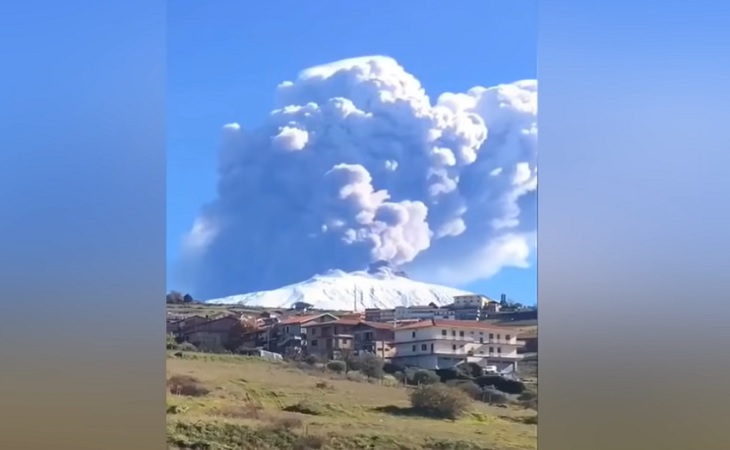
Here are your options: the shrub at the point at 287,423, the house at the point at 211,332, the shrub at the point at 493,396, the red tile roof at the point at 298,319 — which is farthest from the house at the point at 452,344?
the house at the point at 211,332

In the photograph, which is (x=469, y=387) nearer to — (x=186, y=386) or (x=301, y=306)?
(x=301, y=306)

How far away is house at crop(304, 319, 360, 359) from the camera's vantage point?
321 centimetres

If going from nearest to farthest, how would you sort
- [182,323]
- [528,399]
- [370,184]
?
[528,399] < [370,184] < [182,323]

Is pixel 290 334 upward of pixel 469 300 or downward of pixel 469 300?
downward

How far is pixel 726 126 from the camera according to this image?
280 centimetres

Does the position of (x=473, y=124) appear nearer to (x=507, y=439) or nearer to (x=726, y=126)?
(x=726, y=126)

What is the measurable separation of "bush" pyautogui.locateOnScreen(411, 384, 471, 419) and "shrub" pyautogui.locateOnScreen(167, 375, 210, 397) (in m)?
0.94

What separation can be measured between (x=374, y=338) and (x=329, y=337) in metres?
0.19

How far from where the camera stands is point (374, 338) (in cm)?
321

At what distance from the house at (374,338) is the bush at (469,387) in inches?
11.1

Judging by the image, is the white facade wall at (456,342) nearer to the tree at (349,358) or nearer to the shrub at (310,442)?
the tree at (349,358)

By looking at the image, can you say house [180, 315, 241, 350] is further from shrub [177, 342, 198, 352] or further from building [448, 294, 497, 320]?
building [448, 294, 497, 320]

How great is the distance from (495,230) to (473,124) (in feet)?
1.45

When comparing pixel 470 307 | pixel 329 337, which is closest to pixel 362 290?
pixel 329 337
